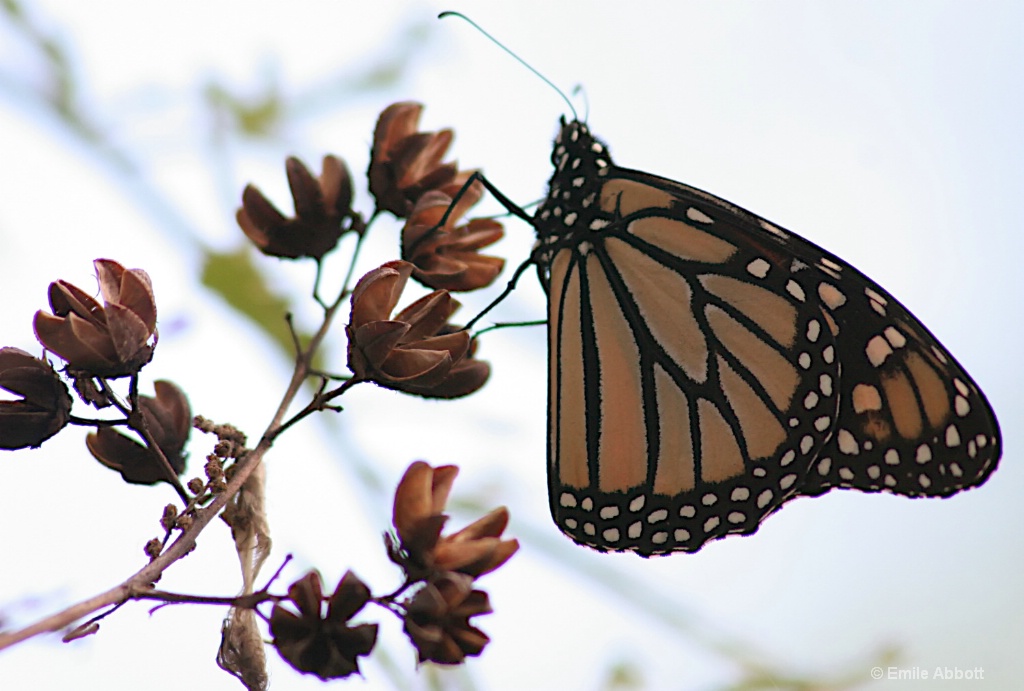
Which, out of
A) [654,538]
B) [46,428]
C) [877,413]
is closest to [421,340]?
[46,428]

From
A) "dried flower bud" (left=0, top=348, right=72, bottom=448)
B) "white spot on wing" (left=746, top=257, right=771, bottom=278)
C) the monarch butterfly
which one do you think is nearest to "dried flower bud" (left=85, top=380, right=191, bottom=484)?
"dried flower bud" (left=0, top=348, right=72, bottom=448)

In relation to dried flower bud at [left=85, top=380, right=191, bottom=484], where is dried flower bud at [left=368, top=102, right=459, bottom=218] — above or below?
above

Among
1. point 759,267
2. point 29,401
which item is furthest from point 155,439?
point 759,267

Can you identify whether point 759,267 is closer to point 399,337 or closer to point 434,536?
point 399,337

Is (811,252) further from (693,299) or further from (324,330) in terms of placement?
(324,330)

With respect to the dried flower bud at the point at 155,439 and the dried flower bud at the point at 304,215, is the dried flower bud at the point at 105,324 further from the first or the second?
the dried flower bud at the point at 304,215

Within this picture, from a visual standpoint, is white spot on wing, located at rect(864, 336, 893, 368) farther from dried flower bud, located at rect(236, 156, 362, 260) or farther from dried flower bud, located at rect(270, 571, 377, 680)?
dried flower bud, located at rect(270, 571, 377, 680)

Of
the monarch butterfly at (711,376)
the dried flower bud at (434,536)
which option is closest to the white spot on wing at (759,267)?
the monarch butterfly at (711,376)
